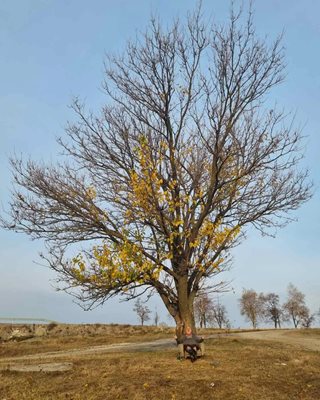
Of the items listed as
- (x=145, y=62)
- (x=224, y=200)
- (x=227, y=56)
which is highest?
(x=145, y=62)

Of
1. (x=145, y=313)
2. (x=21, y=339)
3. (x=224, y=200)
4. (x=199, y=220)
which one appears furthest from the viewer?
(x=145, y=313)

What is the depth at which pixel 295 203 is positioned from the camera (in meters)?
12.4

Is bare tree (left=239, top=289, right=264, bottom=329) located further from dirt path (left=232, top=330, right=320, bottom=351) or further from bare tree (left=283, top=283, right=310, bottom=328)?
dirt path (left=232, top=330, right=320, bottom=351)

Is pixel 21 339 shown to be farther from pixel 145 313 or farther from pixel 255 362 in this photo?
pixel 145 313

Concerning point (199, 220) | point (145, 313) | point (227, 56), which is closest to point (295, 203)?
point (199, 220)

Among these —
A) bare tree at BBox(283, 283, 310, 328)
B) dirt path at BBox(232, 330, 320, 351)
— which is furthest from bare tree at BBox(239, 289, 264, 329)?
dirt path at BBox(232, 330, 320, 351)

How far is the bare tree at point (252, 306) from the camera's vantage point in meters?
69.9

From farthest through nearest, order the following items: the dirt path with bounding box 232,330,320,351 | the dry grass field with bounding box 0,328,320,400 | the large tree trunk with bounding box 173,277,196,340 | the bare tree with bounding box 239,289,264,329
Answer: the bare tree with bounding box 239,289,264,329, the dirt path with bounding box 232,330,320,351, the large tree trunk with bounding box 173,277,196,340, the dry grass field with bounding box 0,328,320,400

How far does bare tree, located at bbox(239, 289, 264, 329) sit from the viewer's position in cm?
Answer: 6994

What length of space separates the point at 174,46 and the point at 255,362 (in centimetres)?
898

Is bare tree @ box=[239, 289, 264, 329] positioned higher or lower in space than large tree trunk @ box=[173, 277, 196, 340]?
higher

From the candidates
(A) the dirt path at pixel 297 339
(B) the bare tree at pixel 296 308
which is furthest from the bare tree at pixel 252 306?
(A) the dirt path at pixel 297 339

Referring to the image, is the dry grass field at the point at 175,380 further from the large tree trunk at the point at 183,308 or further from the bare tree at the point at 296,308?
the bare tree at the point at 296,308

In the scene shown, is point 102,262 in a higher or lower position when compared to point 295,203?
lower
